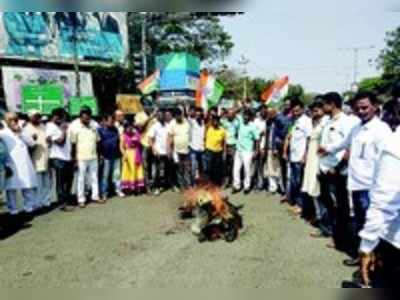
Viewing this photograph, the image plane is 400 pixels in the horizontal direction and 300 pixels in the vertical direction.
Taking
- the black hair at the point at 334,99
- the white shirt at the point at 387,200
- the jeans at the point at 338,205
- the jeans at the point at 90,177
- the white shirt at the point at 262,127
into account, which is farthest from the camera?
the white shirt at the point at 262,127

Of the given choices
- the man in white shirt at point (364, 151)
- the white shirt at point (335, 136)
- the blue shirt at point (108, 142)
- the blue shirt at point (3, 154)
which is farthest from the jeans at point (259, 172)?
the man in white shirt at point (364, 151)

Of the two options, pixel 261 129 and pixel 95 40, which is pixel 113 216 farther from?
pixel 95 40

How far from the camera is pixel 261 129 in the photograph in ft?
35.9

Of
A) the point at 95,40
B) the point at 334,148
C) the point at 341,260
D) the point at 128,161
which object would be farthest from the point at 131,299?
the point at 95,40

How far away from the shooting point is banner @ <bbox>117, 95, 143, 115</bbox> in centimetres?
1701

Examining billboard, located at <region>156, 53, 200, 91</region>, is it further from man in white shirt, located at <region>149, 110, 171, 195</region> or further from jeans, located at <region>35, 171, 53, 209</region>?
jeans, located at <region>35, 171, 53, 209</region>

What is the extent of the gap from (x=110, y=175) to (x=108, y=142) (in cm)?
69

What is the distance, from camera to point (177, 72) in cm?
1842

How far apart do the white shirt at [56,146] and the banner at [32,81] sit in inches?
287

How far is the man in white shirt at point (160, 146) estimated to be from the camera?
11000 millimetres

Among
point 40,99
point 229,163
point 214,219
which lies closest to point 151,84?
point 40,99

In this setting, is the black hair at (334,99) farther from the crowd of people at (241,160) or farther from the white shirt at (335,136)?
the white shirt at (335,136)

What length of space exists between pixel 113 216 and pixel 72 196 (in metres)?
1.52

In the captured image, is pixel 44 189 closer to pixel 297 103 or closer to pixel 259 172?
pixel 259 172
